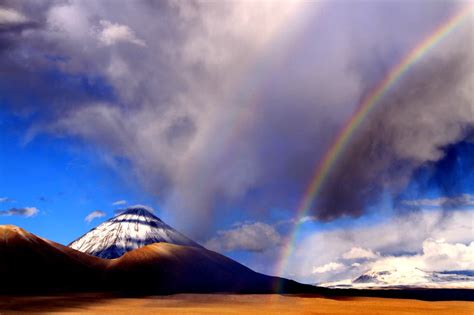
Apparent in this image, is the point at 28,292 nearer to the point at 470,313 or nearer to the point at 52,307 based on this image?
the point at 52,307

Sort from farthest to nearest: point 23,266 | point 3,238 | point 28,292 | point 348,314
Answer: point 3,238 → point 23,266 → point 28,292 → point 348,314

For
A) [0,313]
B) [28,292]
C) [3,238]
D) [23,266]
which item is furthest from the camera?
[3,238]

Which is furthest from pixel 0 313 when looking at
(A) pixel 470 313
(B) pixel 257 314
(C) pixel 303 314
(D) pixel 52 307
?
(A) pixel 470 313

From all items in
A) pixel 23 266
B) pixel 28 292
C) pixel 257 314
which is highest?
pixel 23 266

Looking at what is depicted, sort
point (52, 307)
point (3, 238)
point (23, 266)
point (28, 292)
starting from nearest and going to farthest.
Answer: point (52, 307) < point (28, 292) < point (23, 266) < point (3, 238)

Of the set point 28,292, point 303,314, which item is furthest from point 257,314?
point 28,292

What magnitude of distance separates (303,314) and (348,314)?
8.88 metres

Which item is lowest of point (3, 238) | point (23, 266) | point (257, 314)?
point (257, 314)

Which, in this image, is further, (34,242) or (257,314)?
(34,242)

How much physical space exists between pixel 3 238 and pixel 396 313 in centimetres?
14655

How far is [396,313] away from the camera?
3912 inches

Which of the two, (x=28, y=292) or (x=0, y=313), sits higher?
(x=28, y=292)

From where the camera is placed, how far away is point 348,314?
94.5 metres

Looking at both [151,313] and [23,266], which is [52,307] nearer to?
[151,313]
